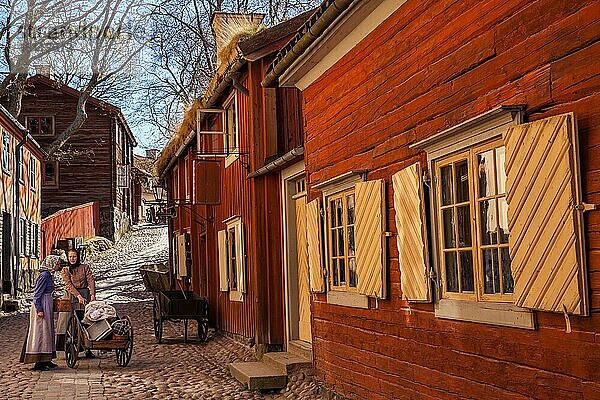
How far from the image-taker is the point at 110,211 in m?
41.8

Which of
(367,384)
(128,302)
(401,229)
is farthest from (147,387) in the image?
(128,302)

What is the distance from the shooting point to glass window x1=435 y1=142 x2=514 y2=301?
227 inches

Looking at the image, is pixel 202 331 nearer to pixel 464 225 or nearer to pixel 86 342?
pixel 86 342

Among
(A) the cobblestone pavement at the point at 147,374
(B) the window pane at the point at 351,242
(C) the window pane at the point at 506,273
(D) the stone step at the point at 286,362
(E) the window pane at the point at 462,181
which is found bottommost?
(A) the cobblestone pavement at the point at 147,374

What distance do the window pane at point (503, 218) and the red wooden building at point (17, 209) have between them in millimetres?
20567

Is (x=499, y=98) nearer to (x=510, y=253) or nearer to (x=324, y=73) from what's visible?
(x=510, y=253)

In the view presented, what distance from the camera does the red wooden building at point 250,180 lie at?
44.0 feet

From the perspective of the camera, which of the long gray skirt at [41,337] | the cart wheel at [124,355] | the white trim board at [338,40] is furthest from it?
the cart wheel at [124,355]

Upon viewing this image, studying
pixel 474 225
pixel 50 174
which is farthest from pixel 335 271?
pixel 50 174

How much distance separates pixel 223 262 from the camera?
56.6ft

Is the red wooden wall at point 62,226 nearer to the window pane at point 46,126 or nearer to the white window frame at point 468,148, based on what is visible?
the window pane at point 46,126

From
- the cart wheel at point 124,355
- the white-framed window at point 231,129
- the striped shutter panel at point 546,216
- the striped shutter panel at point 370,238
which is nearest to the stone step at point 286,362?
the cart wheel at point 124,355

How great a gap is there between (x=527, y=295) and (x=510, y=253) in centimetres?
28

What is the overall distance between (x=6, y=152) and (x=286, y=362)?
680 inches
